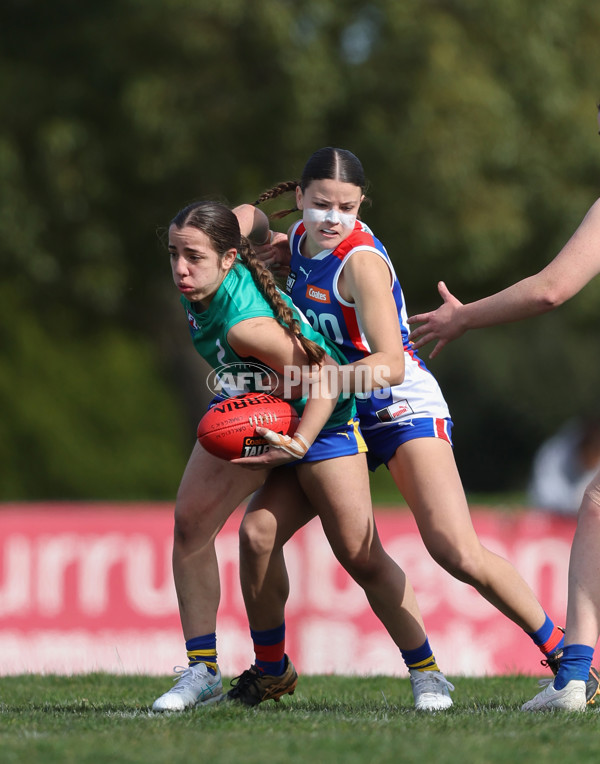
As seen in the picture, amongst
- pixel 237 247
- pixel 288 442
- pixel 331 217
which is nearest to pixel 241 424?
pixel 288 442

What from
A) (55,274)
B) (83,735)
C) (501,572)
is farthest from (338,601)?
(55,274)

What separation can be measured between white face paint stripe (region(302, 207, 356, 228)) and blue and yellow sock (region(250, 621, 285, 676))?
5.60 feet

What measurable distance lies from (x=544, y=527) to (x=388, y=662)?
1.54 metres

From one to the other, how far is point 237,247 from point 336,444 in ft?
2.90

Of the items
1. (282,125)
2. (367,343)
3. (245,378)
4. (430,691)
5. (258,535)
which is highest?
(282,125)

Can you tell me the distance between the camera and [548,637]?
4.86m

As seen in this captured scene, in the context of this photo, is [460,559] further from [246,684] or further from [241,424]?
[246,684]

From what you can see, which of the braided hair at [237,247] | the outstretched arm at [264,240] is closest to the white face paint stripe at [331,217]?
the braided hair at [237,247]

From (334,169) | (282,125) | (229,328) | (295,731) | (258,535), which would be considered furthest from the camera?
(282,125)

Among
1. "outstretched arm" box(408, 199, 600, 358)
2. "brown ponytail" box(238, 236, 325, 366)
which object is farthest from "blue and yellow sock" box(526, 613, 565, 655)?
"brown ponytail" box(238, 236, 325, 366)

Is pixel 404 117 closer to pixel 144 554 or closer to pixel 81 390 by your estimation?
pixel 144 554

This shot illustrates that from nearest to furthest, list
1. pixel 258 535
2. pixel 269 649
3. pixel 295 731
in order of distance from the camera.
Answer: pixel 295 731, pixel 258 535, pixel 269 649

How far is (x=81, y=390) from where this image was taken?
77.4ft

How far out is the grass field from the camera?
354 centimetres
